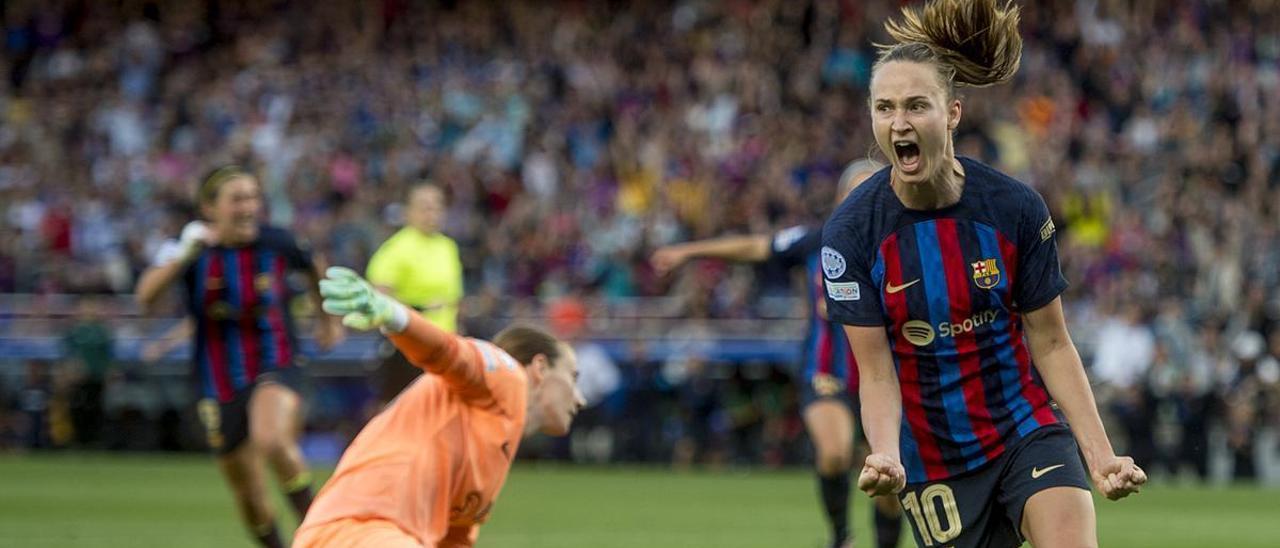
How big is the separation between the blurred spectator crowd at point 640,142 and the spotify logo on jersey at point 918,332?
15300 millimetres

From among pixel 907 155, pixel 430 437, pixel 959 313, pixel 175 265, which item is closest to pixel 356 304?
pixel 430 437

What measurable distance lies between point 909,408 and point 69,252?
19926 mm

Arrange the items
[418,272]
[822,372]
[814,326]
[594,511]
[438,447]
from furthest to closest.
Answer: [594,511] → [418,272] → [822,372] → [814,326] → [438,447]

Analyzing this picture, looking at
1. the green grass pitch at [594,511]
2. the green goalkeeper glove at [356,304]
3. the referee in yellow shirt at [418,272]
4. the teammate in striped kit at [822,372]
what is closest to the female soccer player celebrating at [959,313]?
the green goalkeeper glove at [356,304]

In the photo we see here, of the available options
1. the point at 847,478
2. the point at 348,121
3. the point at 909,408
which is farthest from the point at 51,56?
the point at 909,408

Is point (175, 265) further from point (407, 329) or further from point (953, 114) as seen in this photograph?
point (953, 114)

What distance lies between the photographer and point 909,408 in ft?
19.5

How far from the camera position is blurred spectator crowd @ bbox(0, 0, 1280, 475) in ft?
71.6

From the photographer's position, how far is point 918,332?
5.78m

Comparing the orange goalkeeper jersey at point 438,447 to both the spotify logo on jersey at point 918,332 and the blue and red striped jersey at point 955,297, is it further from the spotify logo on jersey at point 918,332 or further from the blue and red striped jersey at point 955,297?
the spotify logo on jersey at point 918,332

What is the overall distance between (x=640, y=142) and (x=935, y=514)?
64.1 ft

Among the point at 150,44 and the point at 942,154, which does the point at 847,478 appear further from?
the point at 150,44

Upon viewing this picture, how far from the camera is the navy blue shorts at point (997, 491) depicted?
5.70 meters

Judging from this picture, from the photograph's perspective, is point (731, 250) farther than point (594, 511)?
No
